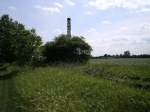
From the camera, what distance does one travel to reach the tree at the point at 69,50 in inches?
1818

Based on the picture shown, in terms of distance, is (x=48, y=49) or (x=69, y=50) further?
(x=48, y=49)

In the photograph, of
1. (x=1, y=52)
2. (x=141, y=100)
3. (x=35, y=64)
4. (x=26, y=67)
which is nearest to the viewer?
(x=141, y=100)

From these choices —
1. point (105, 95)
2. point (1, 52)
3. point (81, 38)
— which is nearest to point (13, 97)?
point (105, 95)

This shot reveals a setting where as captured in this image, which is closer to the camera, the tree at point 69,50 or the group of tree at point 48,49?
the group of tree at point 48,49

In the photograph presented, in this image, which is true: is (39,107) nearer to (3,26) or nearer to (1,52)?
(1,52)

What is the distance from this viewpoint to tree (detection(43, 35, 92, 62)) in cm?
4619

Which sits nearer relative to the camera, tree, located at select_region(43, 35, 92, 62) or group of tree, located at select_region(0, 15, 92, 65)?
group of tree, located at select_region(0, 15, 92, 65)

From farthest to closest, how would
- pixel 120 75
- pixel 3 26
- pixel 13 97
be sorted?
1. pixel 3 26
2. pixel 120 75
3. pixel 13 97

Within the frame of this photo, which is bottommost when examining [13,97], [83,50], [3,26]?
[13,97]

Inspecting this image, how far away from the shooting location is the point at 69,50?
1822 inches

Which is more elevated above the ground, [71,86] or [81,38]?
[81,38]

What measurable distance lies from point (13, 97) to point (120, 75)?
32.8 ft

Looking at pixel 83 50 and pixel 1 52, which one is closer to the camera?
pixel 83 50

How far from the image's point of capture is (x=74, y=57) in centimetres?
4616
